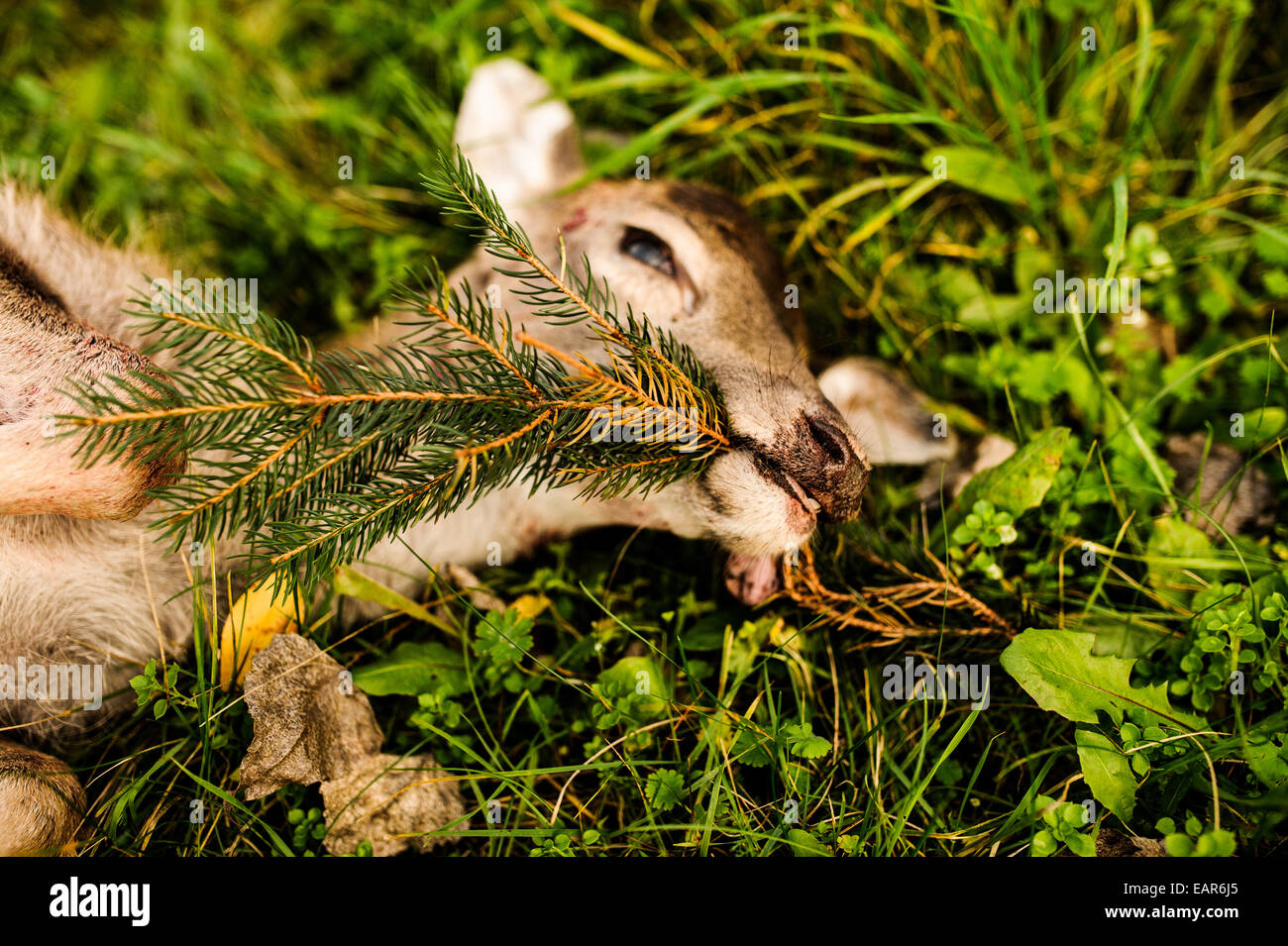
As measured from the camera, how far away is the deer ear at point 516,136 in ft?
12.7

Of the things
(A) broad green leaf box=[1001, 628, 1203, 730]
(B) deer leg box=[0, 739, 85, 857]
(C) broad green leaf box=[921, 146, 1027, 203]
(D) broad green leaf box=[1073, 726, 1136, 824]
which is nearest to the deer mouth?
(A) broad green leaf box=[1001, 628, 1203, 730]

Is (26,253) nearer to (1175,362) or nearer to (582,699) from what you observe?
(582,699)

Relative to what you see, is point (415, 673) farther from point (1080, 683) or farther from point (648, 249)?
point (1080, 683)

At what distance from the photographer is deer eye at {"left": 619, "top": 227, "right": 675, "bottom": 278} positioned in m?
3.16

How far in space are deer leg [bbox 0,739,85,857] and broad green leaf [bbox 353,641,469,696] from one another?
0.92m

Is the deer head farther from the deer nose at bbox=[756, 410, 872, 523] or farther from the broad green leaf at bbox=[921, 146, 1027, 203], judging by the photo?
the broad green leaf at bbox=[921, 146, 1027, 203]

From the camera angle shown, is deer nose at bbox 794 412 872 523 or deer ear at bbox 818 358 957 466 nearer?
deer nose at bbox 794 412 872 523

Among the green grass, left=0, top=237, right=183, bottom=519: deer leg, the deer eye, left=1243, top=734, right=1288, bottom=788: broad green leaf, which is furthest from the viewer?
the deer eye

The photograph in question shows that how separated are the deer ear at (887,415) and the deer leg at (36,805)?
3102 mm

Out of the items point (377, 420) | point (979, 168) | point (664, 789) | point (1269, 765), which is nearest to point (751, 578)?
point (664, 789)

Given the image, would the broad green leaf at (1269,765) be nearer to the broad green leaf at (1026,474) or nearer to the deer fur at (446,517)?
the broad green leaf at (1026,474)
